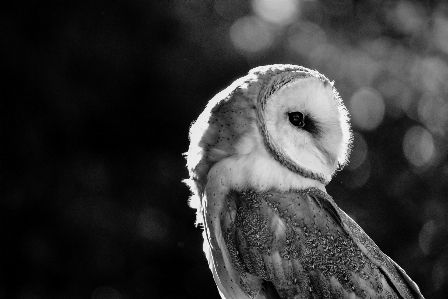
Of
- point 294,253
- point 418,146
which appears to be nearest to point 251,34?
point 418,146

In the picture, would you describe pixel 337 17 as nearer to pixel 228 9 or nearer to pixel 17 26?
pixel 228 9

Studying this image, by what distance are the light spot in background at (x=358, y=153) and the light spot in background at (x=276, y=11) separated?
3.62ft

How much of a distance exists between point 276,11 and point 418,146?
161 centimetres

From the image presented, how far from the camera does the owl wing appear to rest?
5.18 feet

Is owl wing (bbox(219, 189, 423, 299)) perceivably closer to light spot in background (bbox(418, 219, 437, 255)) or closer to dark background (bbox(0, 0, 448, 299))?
dark background (bbox(0, 0, 448, 299))

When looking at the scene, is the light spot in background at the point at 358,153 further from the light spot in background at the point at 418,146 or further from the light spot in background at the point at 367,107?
the light spot in background at the point at 418,146

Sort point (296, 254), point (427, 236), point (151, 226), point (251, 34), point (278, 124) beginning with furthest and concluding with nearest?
1. point (427, 236)
2. point (251, 34)
3. point (151, 226)
4. point (278, 124)
5. point (296, 254)

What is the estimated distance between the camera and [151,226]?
3.87 meters

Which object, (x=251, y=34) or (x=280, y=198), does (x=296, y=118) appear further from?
(x=251, y=34)

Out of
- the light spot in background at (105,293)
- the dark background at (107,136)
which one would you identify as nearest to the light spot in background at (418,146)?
the dark background at (107,136)

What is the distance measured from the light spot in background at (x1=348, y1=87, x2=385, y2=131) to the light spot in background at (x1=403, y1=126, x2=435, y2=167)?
0.28 metres

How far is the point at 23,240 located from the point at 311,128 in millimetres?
2815

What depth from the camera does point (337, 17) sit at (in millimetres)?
4336

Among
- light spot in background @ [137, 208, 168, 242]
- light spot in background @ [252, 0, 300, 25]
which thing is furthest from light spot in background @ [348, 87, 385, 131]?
light spot in background @ [137, 208, 168, 242]
